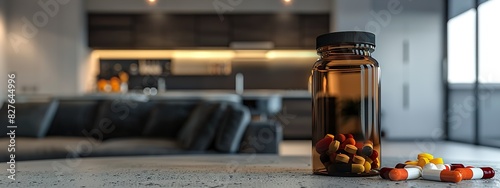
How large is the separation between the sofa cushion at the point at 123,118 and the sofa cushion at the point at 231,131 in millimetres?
1068

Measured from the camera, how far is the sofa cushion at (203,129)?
315 centimetres

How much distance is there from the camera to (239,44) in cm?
791

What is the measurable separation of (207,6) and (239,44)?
2.45 ft

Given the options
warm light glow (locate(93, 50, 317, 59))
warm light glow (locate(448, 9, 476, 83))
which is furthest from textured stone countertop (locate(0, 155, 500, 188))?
warm light glow (locate(93, 50, 317, 59))

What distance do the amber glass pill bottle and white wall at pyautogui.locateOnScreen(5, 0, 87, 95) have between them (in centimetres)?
688

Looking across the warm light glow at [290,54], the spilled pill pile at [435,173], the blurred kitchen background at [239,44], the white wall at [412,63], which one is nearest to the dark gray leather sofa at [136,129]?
the spilled pill pile at [435,173]

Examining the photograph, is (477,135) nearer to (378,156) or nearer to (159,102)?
(159,102)

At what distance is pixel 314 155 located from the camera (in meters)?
1.01

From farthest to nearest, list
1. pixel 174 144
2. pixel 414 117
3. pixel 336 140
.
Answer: pixel 414 117 < pixel 174 144 < pixel 336 140

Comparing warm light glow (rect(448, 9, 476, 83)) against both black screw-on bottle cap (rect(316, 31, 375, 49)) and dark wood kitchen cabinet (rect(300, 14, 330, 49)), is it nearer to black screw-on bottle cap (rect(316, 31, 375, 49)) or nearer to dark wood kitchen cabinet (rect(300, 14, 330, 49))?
dark wood kitchen cabinet (rect(300, 14, 330, 49))

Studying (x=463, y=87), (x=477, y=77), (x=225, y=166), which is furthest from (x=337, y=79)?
(x=463, y=87)

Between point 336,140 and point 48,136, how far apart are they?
11.4ft

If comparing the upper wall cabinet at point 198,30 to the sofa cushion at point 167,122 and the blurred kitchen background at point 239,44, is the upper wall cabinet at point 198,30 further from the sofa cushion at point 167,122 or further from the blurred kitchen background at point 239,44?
the sofa cushion at point 167,122

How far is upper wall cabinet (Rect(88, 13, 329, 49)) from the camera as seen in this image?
7.85m
